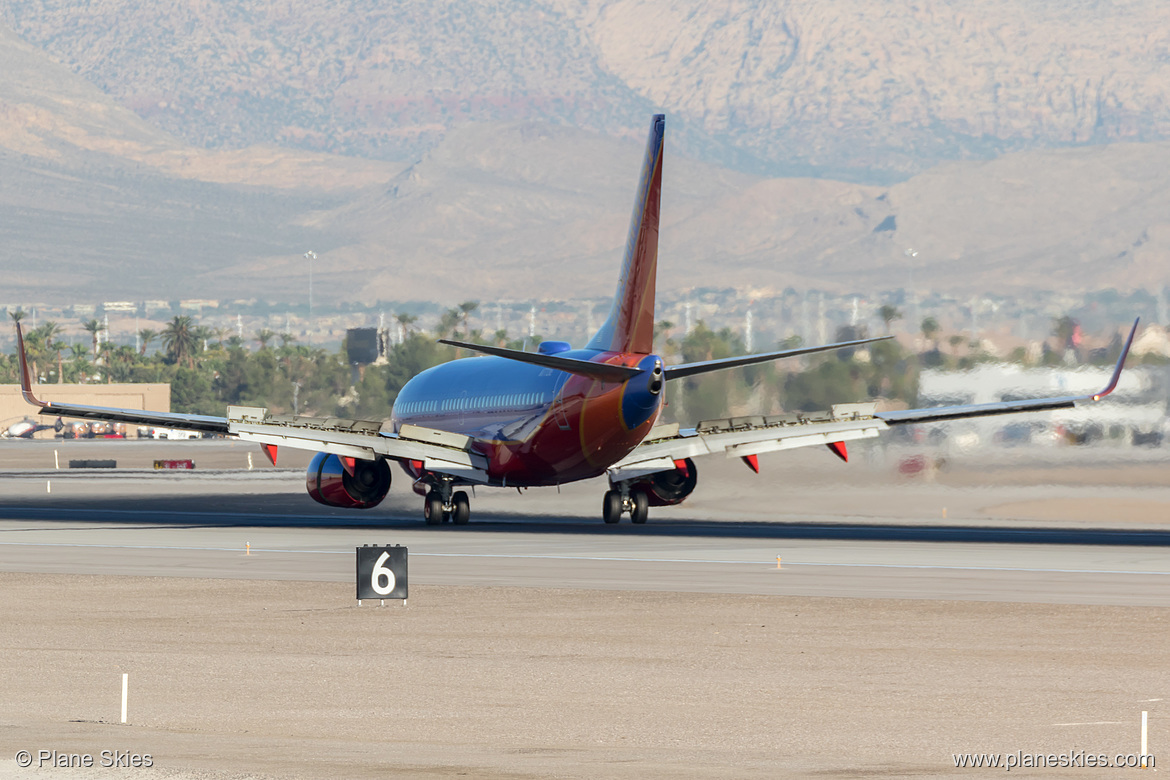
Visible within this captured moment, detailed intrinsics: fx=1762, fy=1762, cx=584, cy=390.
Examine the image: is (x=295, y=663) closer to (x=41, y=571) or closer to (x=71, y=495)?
(x=41, y=571)

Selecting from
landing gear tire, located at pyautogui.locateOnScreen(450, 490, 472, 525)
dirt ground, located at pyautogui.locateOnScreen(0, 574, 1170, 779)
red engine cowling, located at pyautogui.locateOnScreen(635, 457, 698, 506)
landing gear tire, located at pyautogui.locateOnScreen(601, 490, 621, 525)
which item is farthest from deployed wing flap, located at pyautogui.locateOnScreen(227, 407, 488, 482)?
dirt ground, located at pyautogui.locateOnScreen(0, 574, 1170, 779)

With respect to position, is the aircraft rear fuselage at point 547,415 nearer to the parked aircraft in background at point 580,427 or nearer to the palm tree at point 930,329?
the parked aircraft in background at point 580,427

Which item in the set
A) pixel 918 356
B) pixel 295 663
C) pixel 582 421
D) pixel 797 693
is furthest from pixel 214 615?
pixel 918 356

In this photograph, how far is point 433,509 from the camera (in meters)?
55.8

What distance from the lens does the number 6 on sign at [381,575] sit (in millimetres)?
32406

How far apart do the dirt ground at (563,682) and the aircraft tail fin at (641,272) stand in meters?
17.0

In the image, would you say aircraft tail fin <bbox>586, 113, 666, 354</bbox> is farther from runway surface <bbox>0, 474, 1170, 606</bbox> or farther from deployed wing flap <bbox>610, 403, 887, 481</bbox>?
runway surface <bbox>0, 474, 1170, 606</bbox>

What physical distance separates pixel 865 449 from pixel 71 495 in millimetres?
37361

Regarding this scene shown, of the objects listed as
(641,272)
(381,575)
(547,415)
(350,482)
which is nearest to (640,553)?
(547,415)

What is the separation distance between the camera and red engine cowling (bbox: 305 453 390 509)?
56.0 m

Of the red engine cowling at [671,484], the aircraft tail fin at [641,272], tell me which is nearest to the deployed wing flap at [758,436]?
the red engine cowling at [671,484]

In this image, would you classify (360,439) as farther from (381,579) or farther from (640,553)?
(381,579)

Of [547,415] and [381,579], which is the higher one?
[547,415]

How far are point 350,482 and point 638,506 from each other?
920cm
